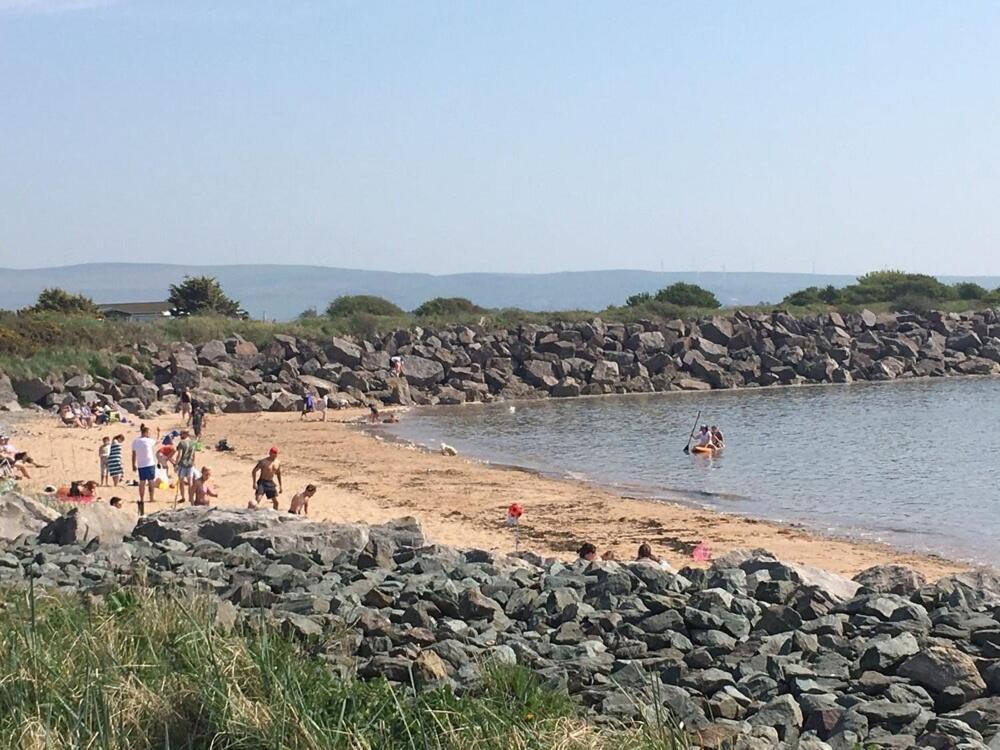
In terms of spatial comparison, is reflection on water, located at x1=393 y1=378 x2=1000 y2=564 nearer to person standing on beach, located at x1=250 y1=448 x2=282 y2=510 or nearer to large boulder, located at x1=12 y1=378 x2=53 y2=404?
person standing on beach, located at x1=250 y1=448 x2=282 y2=510

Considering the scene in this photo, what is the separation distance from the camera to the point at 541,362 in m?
52.2

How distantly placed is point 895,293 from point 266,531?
69858 mm

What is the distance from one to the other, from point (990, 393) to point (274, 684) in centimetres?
4811

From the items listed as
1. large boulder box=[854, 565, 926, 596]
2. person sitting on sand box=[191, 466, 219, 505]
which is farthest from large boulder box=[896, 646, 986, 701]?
person sitting on sand box=[191, 466, 219, 505]

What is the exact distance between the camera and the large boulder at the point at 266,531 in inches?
443

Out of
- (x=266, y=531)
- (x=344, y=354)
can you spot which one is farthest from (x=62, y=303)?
(x=266, y=531)

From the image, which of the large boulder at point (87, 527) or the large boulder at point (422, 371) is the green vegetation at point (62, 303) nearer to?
the large boulder at point (422, 371)

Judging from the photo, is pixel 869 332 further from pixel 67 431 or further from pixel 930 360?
pixel 67 431

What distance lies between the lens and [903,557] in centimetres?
1738

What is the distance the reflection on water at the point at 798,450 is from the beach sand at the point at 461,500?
1526 mm

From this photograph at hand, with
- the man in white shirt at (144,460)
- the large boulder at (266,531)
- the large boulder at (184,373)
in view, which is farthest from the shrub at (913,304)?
the large boulder at (266,531)

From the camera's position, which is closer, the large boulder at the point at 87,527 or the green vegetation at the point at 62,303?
the large boulder at the point at 87,527

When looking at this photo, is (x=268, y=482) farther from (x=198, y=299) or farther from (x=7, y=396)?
(x=198, y=299)

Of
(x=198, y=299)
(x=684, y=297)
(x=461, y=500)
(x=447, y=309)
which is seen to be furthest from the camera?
(x=684, y=297)
